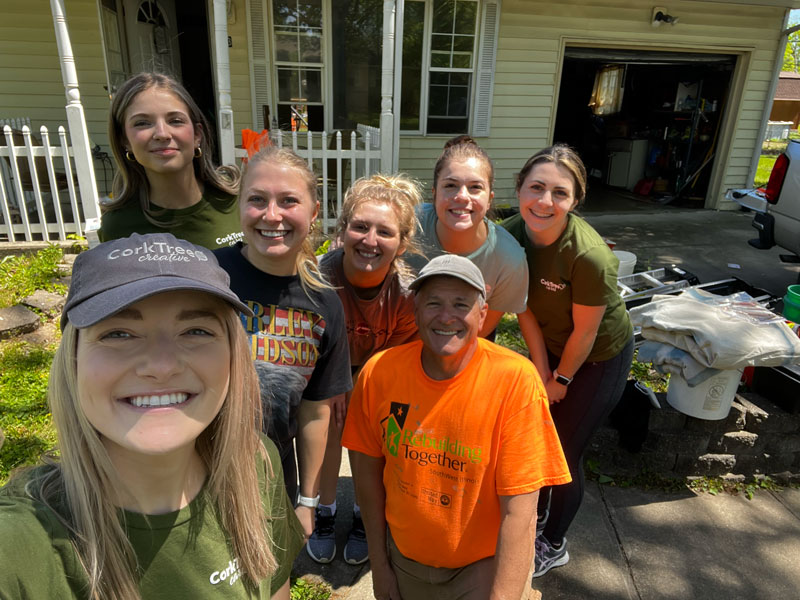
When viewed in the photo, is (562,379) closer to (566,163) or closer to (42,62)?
(566,163)

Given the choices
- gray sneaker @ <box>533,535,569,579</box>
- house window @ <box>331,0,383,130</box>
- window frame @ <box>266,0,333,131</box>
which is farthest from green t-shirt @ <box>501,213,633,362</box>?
house window @ <box>331,0,383,130</box>

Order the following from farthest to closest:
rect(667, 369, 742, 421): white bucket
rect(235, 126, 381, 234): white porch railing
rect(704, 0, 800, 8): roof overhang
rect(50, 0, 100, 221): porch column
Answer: rect(704, 0, 800, 8): roof overhang → rect(235, 126, 381, 234): white porch railing → rect(50, 0, 100, 221): porch column → rect(667, 369, 742, 421): white bucket

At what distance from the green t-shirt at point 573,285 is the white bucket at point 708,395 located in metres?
0.96

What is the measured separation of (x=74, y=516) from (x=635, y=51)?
10458 millimetres

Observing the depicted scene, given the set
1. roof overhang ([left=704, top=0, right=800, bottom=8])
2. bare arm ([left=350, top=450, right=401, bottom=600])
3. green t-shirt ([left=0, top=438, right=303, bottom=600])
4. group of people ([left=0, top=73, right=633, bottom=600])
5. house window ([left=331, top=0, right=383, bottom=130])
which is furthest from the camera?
roof overhang ([left=704, top=0, right=800, bottom=8])

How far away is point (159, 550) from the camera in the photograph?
101 cm

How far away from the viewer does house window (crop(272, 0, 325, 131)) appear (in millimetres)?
7727

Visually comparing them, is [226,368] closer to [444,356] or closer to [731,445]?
[444,356]

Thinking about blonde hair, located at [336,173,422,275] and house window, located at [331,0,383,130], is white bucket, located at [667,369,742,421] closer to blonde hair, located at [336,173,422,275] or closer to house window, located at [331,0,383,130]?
blonde hair, located at [336,173,422,275]

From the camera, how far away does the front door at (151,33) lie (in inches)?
313

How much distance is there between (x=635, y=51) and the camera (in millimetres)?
9016

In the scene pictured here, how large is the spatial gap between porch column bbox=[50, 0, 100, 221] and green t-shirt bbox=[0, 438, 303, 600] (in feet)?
18.5

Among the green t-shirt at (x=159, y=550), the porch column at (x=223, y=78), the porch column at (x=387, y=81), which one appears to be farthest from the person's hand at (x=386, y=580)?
the porch column at (x=223, y=78)

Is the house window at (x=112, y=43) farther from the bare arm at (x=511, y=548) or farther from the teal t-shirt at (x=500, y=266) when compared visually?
the bare arm at (x=511, y=548)
